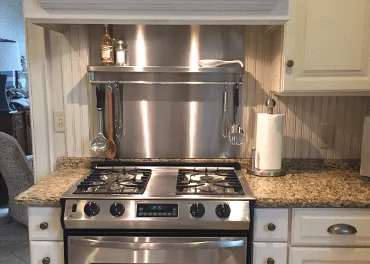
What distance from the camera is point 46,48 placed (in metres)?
2.00

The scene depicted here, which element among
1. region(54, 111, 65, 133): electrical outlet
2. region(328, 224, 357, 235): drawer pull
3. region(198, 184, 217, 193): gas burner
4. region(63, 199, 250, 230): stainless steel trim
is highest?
region(54, 111, 65, 133): electrical outlet

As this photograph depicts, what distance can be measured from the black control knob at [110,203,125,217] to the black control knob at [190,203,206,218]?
290 millimetres

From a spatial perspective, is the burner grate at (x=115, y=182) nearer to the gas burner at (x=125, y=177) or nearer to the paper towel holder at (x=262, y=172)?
the gas burner at (x=125, y=177)

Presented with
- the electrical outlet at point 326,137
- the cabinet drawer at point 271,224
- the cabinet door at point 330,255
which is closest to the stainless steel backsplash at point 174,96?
the electrical outlet at point 326,137

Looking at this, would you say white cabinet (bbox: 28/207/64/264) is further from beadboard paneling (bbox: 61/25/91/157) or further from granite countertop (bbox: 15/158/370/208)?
beadboard paneling (bbox: 61/25/91/157)

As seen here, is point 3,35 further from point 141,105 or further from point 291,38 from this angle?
point 291,38

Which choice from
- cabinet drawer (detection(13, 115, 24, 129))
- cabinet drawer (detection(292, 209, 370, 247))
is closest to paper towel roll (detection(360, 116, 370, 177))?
cabinet drawer (detection(292, 209, 370, 247))

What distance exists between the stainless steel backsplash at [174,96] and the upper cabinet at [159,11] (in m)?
0.37

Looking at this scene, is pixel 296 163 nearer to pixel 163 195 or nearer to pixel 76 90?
pixel 163 195

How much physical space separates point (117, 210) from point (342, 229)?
0.95 metres

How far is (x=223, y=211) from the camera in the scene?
1555 mm

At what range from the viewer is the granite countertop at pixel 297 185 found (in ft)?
5.23

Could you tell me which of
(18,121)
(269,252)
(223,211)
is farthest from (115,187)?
(18,121)

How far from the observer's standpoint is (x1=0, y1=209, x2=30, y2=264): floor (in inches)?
113
